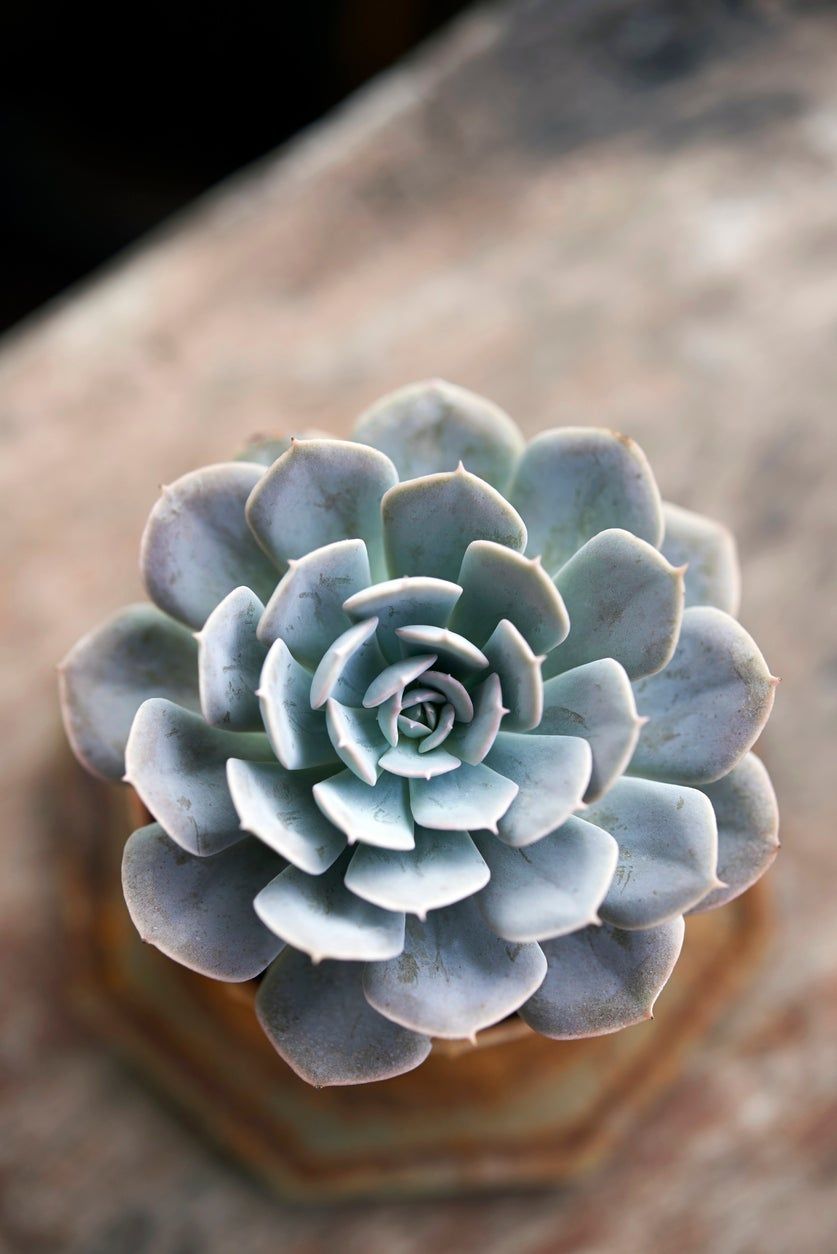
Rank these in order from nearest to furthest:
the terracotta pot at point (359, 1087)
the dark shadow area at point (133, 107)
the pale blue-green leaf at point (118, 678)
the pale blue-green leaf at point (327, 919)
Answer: the pale blue-green leaf at point (327, 919) < the pale blue-green leaf at point (118, 678) < the terracotta pot at point (359, 1087) < the dark shadow area at point (133, 107)

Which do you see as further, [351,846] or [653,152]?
[653,152]

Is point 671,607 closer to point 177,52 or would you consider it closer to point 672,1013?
point 672,1013

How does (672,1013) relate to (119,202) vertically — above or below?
below

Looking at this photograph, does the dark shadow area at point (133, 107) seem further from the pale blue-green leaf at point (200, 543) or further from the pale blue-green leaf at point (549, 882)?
the pale blue-green leaf at point (549, 882)

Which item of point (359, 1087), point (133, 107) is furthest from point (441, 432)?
point (133, 107)

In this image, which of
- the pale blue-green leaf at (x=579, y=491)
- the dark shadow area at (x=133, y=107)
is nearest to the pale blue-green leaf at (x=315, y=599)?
the pale blue-green leaf at (x=579, y=491)

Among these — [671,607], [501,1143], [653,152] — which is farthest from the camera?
[653,152]

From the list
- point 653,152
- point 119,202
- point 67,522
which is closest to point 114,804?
point 67,522
